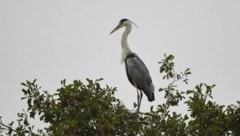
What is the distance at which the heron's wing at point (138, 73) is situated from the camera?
16781 millimetres

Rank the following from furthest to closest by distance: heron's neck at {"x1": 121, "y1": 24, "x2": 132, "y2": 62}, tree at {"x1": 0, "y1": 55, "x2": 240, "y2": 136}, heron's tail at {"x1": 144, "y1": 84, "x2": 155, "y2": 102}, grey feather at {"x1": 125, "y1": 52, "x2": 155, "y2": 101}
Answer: heron's neck at {"x1": 121, "y1": 24, "x2": 132, "y2": 62}, grey feather at {"x1": 125, "y1": 52, "x2": 155, "y2": 101}, heron's tail at {"x1": 144, "y1": 84, "x2": 155, "y2": 102}, tree at {"x1": 0, "y1": 55, "x2": 240, "y2": 136}

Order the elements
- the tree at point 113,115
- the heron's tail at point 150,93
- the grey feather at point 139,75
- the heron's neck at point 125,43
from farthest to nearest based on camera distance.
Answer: the heron's neck at point 125,43, the grey feather at point 139,75, the heron's tail at point 150,93, the tree at point 113,115

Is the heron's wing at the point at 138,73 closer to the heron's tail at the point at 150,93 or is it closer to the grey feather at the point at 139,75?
the grey feather at the point at 139,75

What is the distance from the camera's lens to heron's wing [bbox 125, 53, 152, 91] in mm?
16781

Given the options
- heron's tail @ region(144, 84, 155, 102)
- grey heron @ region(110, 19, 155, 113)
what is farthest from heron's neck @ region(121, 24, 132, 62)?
heron's tail @ region(144, 84, 155, 102)

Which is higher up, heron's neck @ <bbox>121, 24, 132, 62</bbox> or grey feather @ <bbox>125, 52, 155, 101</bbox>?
heron's neck @ <bbox>121, 24, 132, 62</bbox>

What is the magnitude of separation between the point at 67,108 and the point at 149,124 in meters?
1.48

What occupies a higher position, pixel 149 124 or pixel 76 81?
pixel 76 81

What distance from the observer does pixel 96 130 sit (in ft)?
35.3

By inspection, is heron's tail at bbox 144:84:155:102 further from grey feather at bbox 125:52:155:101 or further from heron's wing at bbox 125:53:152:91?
heron's wing at bbox 125:53:152:91

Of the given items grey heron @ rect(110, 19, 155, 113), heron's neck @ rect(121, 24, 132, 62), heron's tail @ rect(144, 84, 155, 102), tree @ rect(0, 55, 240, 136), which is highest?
heron's neck @ rect(121, 24, 132, 62)

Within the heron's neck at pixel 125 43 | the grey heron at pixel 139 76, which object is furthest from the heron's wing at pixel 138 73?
the heron's neck at pixel 125 43

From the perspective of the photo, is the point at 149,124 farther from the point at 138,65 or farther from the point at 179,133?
the point at 138,65

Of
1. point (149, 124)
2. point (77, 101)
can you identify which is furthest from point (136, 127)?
point (77, 101)
